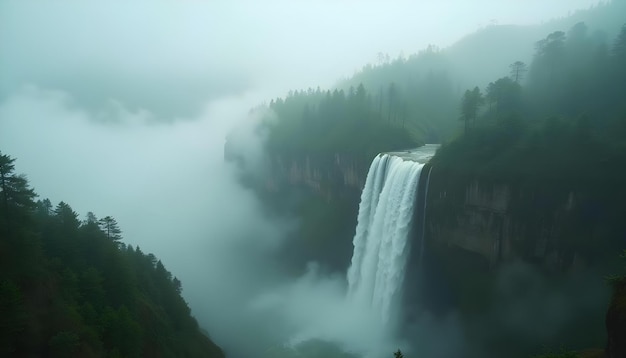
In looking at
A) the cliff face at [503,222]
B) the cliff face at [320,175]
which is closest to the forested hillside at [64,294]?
the cliff face at [503,222]

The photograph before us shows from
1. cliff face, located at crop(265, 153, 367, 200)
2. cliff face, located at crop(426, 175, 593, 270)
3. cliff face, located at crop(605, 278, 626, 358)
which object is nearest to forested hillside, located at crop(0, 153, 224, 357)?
cliff face, located at crop(605, 278, 626, 358)

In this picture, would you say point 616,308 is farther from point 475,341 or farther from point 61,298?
point 61,298

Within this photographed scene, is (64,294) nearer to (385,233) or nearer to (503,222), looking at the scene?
(385,233)

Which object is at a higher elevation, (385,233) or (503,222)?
(503,222)

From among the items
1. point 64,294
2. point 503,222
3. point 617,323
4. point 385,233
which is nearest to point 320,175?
point 385,233

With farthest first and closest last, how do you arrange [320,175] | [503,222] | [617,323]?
[320,175], [503,222], [617,323]

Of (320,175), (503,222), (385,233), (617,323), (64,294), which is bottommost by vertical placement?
(64,294)
